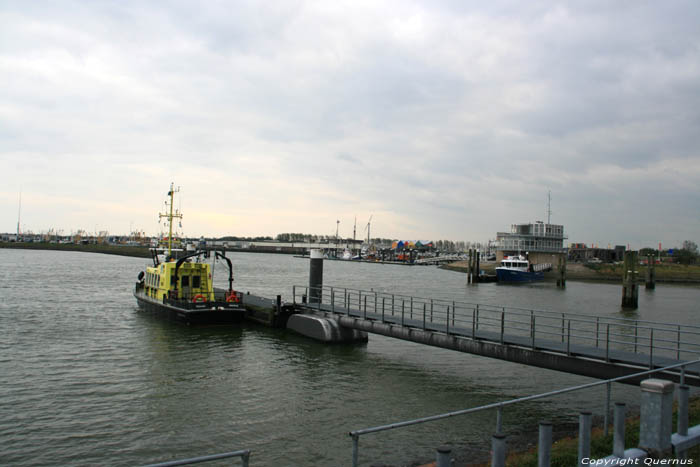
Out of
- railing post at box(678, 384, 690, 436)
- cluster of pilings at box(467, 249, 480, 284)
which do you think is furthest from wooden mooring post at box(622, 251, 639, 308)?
railing post at box(678, 384, 690, 436)

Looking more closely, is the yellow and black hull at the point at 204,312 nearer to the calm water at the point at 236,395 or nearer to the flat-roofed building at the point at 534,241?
the calm water at the point at 236,395

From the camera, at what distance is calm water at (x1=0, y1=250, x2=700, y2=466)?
12.1m

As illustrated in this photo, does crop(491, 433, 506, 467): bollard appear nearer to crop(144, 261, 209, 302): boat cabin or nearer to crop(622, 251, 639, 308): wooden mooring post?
crop(144, 261, 209, 302): boat cabin

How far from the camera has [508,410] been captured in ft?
46.4

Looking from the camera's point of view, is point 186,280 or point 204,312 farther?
point 186,280

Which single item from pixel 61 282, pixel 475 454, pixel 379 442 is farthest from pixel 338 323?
pixel 61 282

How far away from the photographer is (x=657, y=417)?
681 centimetres

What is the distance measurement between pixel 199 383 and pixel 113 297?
30672 mm

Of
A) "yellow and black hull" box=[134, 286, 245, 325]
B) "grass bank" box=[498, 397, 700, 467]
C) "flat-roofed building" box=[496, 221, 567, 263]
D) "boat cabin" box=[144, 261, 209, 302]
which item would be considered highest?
"flat-roofed building" box=[496, 221, 567, 263]

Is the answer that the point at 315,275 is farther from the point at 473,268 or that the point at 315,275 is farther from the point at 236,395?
the point at 473,268

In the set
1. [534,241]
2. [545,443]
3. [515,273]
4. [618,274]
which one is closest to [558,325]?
Answer: [545,443]

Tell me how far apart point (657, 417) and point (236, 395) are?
490 inches

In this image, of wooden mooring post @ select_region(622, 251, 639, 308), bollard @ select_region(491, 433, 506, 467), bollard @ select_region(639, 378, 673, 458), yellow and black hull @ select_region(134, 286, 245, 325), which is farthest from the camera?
wooden mooring post @ select_region(622, 251, 639, 308)

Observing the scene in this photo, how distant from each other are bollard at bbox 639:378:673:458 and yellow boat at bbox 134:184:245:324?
941 inches
